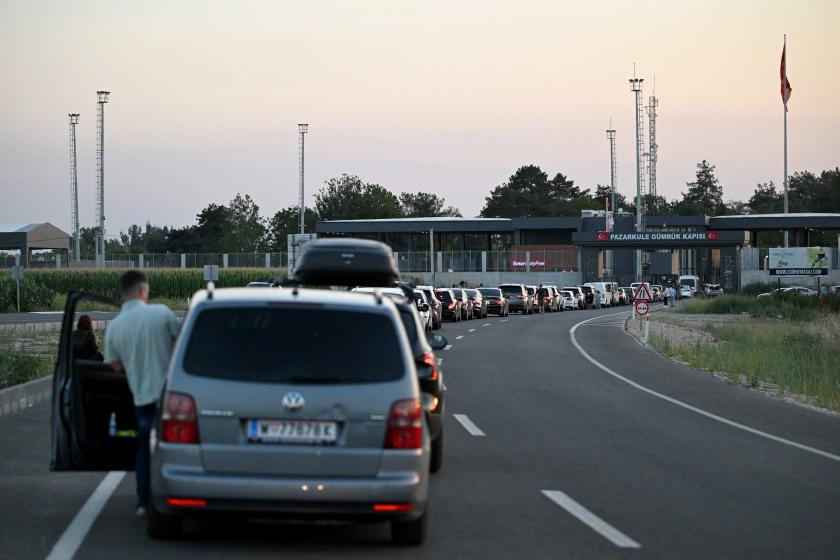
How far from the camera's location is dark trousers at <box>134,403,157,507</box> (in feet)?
29.3

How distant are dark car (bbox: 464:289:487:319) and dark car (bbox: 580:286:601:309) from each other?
22.6 metres

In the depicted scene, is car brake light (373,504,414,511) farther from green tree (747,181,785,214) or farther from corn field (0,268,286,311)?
green tree (747,181,785,214)

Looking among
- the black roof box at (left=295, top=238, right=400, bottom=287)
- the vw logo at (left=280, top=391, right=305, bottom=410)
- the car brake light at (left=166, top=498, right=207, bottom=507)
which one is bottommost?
the car brake light at (left=166, top=498, right=207, bottom=507)

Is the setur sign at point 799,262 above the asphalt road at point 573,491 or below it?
above

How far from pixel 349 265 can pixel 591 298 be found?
70251mm

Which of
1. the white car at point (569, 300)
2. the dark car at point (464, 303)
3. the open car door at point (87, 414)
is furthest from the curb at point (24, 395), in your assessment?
the white car at point (569, 300)

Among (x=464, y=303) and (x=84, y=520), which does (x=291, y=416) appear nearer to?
(x=84, y=520)

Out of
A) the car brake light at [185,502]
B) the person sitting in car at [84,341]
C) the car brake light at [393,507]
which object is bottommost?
the car brake light at [393,507]

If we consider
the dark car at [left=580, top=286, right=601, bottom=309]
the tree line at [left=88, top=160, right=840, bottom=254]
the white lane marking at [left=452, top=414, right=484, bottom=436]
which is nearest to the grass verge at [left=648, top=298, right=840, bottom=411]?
the white lane marking at [left=452, top=414, right=484, bottom=436]

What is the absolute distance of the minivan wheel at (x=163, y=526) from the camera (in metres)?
8.34

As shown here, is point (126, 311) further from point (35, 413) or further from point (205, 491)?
point (35, 413)

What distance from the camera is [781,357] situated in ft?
94.8

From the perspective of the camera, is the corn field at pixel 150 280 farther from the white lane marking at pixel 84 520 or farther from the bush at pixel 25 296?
the white lane marking at pixel 84 520

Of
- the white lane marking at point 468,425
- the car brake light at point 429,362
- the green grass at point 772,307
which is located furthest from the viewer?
the green grass at point 772,307
